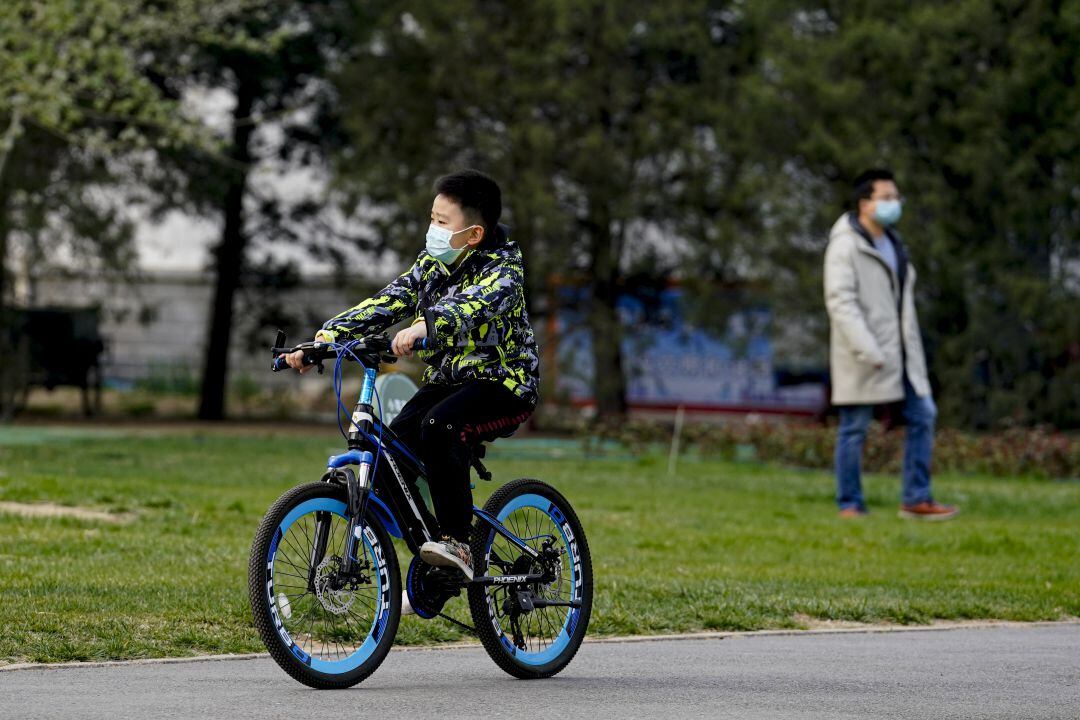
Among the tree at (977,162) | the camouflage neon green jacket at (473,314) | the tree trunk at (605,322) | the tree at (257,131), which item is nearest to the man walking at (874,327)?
the camouflage neon green jacket at (473,314)

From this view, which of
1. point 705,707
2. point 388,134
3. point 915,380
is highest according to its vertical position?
point 388,134

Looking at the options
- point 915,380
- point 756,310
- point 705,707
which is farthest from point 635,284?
point 705,707

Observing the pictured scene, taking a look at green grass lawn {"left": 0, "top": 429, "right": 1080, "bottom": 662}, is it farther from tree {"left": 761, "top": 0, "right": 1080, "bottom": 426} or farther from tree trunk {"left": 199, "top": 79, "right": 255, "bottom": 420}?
tree trunk {"left": 199, "top": 79, "right": 255, "bottom": 420}

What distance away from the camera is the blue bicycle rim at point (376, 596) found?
5863 mm

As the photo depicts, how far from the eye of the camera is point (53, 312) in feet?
82.5

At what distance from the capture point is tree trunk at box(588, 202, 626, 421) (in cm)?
2430

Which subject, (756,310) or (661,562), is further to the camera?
(756,310)

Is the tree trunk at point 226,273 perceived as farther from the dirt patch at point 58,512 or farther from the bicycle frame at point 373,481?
the bicycle frame at point 373,481

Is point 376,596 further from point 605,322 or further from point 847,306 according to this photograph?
point 605,322

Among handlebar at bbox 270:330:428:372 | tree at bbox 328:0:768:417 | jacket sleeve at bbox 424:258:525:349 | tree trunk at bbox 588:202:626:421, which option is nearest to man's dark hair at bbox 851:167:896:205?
jacket sleeve at bbox 424:258:525:349

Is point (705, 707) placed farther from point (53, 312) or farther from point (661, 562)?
point (53, 312)

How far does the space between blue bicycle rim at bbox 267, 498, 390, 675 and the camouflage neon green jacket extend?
597 mm

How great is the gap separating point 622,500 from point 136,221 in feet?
41.4

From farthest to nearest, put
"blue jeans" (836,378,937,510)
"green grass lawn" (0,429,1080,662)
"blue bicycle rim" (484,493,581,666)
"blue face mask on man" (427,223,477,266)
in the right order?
"blue jeans" (836,378,937,510) < "green grass lawn" (0,429,1080,662) < "blue bicycle rim" (484,493,581,666) < "blue face mask on man" (427,223,477,266)
